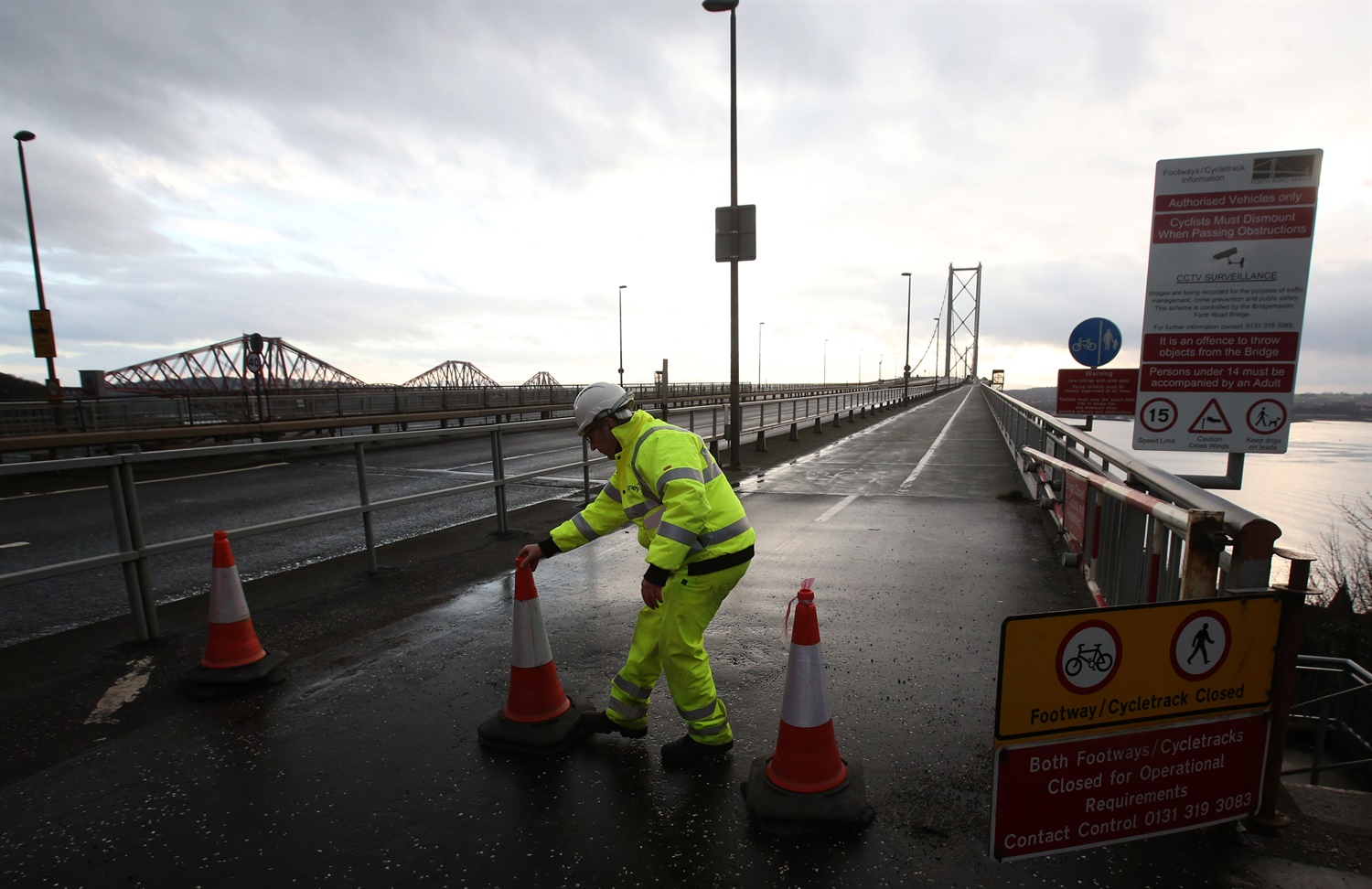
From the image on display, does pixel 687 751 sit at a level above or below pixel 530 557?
below

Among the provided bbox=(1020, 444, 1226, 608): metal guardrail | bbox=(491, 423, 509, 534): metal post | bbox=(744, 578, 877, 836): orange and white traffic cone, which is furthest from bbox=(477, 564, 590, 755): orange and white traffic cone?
bbox=(491, 423, 509, 534): metal post

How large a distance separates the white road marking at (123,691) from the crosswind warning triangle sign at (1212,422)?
7513mm

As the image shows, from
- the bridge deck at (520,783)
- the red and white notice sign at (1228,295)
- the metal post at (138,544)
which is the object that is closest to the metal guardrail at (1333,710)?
the bridge deck at (520,783)

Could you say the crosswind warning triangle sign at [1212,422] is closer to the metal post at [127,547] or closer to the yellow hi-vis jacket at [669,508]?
the yellow hi-vis jacket at [669,508]

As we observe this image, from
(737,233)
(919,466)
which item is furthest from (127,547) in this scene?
(919,466)

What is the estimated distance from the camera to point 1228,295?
5195 mm

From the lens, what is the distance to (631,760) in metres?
3.19

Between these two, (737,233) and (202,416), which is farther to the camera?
(202,416)

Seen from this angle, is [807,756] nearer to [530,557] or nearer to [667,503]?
[667,503]

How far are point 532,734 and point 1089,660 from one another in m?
2.39

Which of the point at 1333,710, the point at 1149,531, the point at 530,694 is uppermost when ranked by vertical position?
the point at 1149,531

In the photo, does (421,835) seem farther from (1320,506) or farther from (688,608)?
(1320,506)

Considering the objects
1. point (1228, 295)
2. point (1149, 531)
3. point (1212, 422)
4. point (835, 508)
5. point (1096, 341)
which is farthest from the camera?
point (835, 508)

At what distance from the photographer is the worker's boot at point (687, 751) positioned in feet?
10.3
